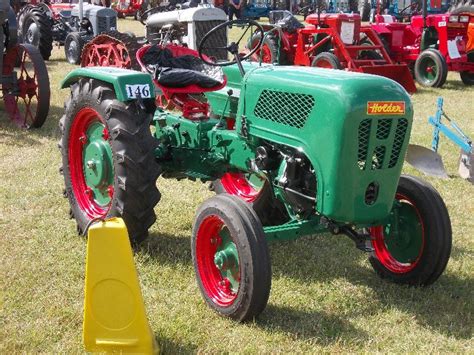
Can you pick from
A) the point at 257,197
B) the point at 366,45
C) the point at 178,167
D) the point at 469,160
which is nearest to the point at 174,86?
the point at 178,167

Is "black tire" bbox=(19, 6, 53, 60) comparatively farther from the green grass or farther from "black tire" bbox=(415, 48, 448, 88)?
the green grass

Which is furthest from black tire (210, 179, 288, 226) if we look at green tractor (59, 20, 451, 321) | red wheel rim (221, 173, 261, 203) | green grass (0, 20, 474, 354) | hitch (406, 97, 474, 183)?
hitch (406, 97, 474, 183)

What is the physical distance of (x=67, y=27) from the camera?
13.1 metres

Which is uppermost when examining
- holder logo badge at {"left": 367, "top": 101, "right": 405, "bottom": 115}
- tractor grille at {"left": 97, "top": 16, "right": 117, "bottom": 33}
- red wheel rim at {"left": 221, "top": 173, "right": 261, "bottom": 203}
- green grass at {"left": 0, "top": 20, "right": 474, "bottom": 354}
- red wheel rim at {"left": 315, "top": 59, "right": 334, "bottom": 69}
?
holder logo badge at {"left": 367, "top": 101, "right": 405, "bottom": 115}

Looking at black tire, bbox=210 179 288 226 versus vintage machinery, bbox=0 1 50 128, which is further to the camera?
vintage machinery, bbox=0 1 50 128

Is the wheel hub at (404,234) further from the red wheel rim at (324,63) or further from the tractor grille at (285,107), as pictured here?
the red wheel rim at (324,63)

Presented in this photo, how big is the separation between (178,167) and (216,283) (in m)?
1.06

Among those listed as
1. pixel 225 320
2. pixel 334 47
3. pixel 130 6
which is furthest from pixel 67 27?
pixel 225 320

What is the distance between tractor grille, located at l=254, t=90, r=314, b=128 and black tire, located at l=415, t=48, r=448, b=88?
7.93 m

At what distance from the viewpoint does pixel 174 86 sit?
4043 mm

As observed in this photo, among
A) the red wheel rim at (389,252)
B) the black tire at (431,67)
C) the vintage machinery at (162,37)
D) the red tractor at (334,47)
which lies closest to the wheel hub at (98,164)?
the red wheel rim at (389,252)

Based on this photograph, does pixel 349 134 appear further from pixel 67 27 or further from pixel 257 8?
pixel 257 8

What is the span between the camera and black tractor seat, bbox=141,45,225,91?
400 centimetres

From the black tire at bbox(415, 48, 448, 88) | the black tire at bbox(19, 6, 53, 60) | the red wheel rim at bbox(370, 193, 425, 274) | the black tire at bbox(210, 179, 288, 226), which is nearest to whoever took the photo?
the red wheel rim at bbox(370, 193, 425, 274)
